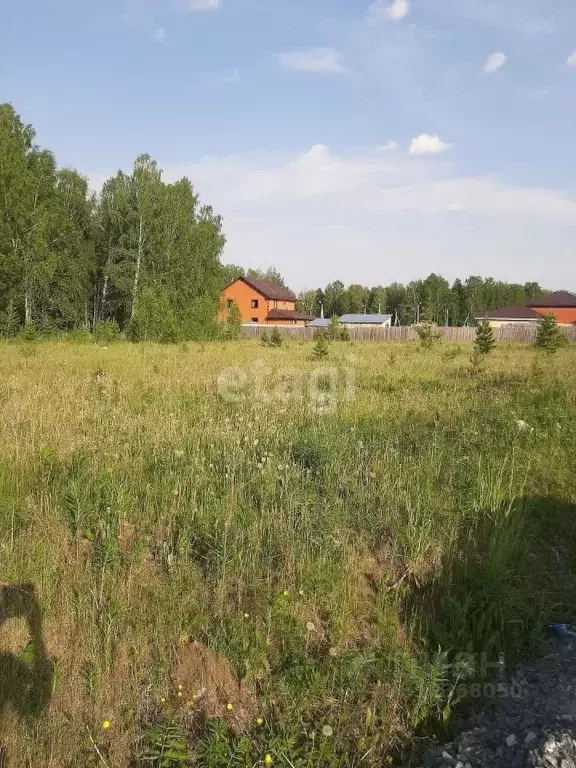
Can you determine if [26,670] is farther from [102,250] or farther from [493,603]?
[102,250]

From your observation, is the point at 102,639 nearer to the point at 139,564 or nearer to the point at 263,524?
the point at 139,564

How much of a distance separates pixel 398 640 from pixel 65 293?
1244 inches

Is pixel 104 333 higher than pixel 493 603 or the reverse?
higher

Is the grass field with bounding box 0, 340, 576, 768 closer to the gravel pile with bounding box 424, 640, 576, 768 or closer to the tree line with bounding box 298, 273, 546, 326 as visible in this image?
the gravel pile with bounding box 424, 640, 576, 768

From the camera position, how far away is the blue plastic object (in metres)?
2.95

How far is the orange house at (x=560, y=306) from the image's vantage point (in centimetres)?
5566

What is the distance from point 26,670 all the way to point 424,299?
90.2m

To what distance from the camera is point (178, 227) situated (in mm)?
33688

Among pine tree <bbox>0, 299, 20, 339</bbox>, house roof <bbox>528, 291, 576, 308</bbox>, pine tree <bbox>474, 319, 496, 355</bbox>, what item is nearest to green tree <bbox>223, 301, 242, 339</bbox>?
pine tree <bbox>0, 299, 20, 339</bbox>

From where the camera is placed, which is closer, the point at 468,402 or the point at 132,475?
the point at 132,475

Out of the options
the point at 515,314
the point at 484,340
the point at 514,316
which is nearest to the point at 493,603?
the point at 484,340

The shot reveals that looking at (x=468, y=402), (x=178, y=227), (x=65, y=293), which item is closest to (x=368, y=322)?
(x=178, y=227)

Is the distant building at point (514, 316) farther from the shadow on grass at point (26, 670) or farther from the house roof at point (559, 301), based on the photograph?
the shadow on grass at point (26, 670)

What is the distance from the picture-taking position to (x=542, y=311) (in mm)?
58250
